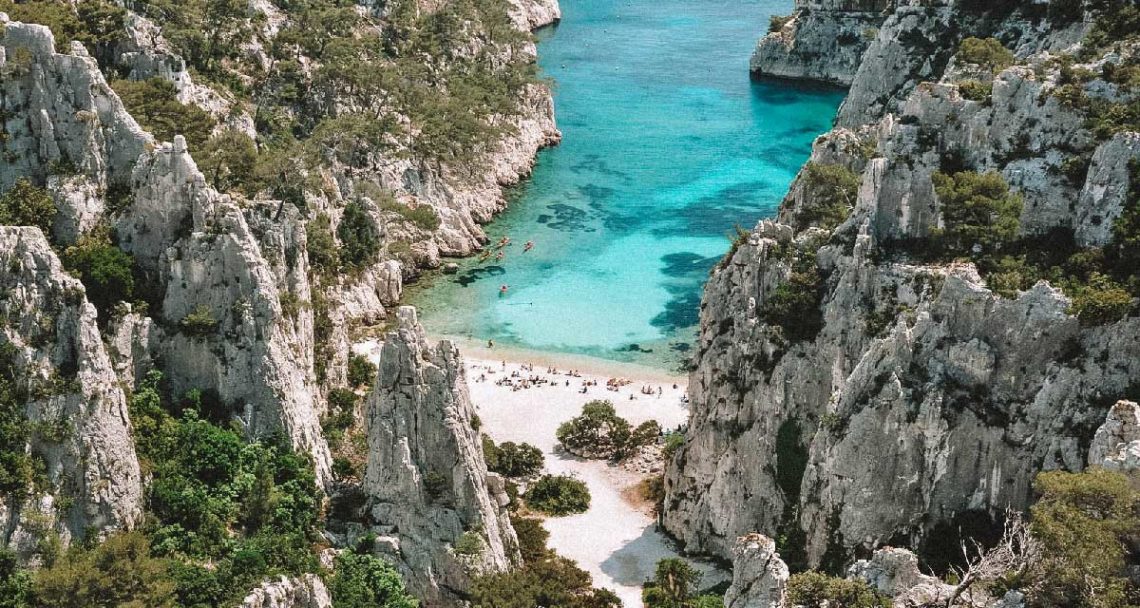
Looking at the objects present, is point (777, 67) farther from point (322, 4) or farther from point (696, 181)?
point (322, 4)

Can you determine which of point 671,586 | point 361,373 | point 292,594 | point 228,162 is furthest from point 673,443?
point 228,162

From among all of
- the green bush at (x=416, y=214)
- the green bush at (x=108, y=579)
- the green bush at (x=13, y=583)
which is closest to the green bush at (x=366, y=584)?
the green bush at (x=108, y=579)

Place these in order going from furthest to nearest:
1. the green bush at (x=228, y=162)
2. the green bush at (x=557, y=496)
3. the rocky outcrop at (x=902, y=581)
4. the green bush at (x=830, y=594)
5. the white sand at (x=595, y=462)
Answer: the green bush at (x=228, y=162)
the green bush at (x=557, y=496)
the white sand at (x=595, y=462)
the green bush at (x=830, y=594)
the rocky outcrop at (x=902, y=581)

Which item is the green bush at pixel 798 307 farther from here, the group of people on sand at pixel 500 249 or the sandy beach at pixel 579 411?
the group of people on sand at pixel 500 249

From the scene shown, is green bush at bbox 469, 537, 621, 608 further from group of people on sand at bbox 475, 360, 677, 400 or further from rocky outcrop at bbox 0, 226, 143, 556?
group of people on sand at bbox 475, 360, 677, 400

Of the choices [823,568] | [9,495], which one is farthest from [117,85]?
[823,568]

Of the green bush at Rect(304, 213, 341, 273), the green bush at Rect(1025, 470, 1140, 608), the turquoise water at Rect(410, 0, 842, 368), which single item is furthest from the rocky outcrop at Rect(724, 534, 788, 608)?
the green bush at Rect(304, 213, 341, 273)

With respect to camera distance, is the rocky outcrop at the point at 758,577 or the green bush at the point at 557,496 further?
the green bush at the point at 557,496
